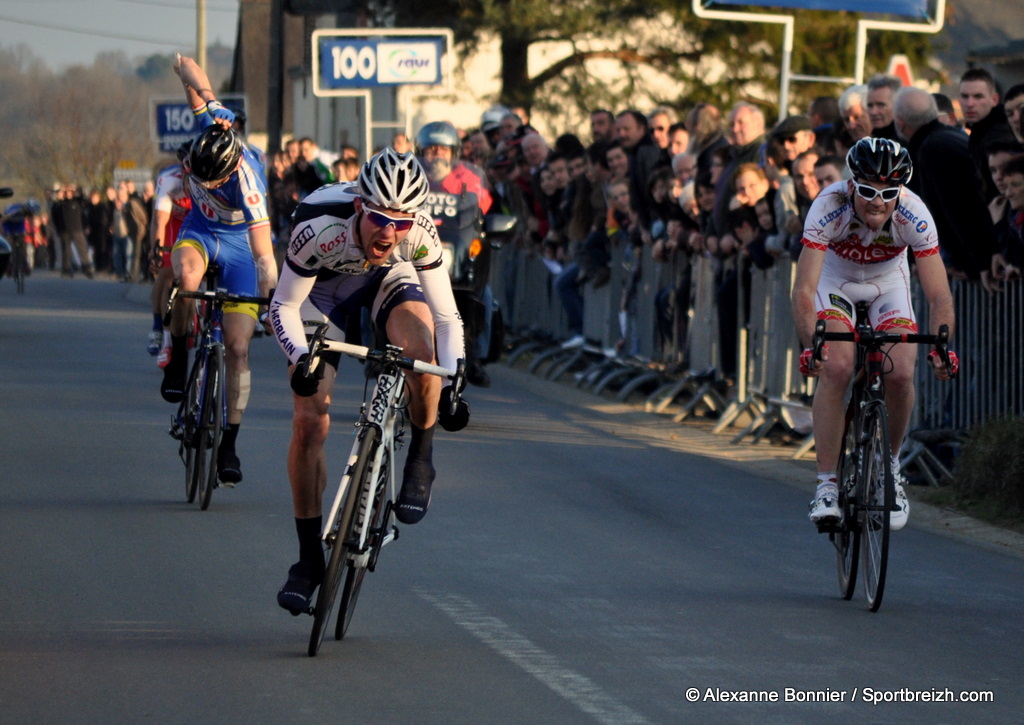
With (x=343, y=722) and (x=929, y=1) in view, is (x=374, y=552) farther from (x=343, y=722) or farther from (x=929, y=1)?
(x=929, y=1)

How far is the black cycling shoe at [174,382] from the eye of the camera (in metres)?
10.7

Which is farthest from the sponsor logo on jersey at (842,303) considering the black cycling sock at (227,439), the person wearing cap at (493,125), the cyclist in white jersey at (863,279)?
the person wearing cap at (493,125)

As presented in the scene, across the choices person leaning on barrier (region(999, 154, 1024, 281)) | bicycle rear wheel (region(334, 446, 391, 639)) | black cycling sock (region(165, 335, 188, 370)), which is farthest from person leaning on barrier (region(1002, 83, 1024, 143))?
bicycle rear wheel (region(334, 446, 391, 639))

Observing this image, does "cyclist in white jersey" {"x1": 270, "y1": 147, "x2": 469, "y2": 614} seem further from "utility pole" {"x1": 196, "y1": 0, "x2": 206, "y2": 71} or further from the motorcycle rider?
"utility pole" {"x1": 196, "y1": 0, "x2": 206, "y2": 71}

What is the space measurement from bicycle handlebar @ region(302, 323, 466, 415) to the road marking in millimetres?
894

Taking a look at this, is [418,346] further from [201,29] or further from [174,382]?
[201,29]

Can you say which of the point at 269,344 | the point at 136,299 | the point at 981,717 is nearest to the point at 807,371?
the point at 981,717

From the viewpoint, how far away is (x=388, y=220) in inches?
263

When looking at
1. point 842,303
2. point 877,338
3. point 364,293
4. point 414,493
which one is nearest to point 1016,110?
point 842,303

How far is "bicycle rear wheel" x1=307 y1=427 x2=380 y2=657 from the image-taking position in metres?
6.54

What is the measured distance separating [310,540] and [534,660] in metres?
0.98

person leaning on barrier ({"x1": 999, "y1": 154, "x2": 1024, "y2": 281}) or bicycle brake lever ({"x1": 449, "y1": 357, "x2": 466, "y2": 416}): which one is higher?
person leaning on barrier ({"x1": 999, "y1": 154, "x2": 1024, "y2": 281})

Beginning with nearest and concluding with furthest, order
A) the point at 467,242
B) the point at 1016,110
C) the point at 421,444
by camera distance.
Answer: the point at 421,444 < the point at 1016,110 < the point at 467,242

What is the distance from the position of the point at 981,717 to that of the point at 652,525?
3996 millimetres
